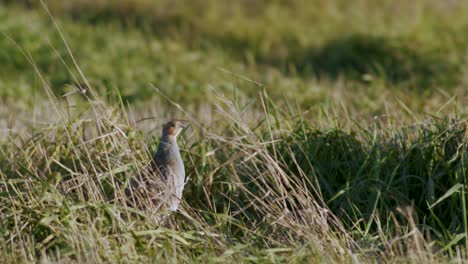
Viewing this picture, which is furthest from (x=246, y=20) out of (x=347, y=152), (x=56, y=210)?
(x=56, y=210)

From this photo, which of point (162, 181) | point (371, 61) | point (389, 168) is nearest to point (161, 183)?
point (162, 181)

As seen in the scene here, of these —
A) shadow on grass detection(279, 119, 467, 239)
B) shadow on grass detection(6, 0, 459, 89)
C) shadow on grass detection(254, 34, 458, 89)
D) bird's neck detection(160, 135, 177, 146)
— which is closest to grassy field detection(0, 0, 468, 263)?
shadow on grass detection(279, 119, 467, 239)

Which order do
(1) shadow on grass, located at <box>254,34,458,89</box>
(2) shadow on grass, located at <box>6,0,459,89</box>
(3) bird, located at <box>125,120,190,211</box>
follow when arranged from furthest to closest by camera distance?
(2) shadow on grass, located at <box>6,0,459,89</box> → (1) shadow on grass, located at <box>254,34,458,89</box> → (3) bird, located at <box>125,120,190,211</box>

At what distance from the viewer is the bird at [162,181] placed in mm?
4688

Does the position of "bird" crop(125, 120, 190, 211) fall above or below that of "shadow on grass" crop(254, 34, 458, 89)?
above

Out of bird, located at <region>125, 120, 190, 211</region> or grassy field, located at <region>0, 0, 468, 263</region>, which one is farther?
bird, located at <region>125, 120, 190, 211</region>

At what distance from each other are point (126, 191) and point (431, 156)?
178 cm

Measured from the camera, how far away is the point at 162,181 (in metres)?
4.83

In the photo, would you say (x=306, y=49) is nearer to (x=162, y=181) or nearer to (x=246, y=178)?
(x=246, y=178)

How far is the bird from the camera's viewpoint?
4688mm

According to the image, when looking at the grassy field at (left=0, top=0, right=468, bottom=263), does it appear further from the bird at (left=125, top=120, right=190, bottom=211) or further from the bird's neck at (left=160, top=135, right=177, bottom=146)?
the bird's neck at (left=160, top=135, right=177, bottom=146)

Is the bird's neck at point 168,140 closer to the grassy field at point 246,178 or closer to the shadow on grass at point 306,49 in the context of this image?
the grassy field at point 246,178

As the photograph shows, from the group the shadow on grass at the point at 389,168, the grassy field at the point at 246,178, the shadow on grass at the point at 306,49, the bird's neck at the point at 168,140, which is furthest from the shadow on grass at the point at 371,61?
the bird's neck at the point at 168,140

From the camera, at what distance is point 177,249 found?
4449 mm
